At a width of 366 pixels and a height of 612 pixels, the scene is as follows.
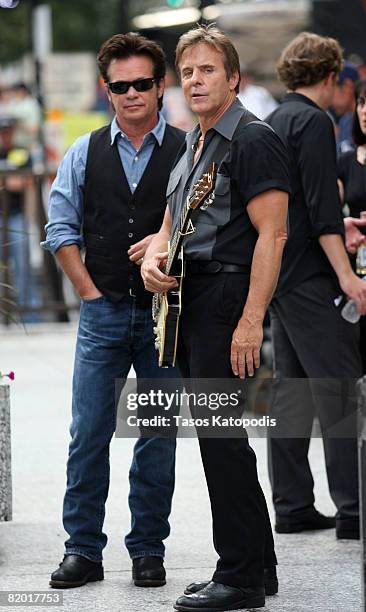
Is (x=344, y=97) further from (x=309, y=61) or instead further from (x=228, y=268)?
(x=228, y=268)

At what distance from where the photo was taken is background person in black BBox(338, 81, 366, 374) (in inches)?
239

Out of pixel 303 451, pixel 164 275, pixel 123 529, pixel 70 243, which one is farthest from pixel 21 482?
pixel 164 275

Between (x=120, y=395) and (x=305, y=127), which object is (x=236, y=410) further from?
(x=305, y=127)

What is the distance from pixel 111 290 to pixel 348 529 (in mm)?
1594

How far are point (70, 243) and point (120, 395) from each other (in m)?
0.64

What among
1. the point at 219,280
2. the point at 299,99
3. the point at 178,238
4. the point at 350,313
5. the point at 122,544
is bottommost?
the point at 122,544

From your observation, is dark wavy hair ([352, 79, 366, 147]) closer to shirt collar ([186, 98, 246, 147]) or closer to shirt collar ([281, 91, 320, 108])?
shirt collar ([281, 91, 320, 108])

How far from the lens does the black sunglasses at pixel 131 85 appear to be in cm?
522

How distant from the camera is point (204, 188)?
15.3 feet

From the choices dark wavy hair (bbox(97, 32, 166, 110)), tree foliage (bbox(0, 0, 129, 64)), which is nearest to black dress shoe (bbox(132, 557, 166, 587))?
dark wavy hair (bbox(97, 32, 166, 110))

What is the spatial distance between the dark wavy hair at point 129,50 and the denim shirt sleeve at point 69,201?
33 cm

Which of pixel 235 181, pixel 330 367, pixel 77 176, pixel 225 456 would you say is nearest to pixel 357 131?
pixel 330 367

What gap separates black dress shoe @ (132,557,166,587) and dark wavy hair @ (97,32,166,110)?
1914 mm

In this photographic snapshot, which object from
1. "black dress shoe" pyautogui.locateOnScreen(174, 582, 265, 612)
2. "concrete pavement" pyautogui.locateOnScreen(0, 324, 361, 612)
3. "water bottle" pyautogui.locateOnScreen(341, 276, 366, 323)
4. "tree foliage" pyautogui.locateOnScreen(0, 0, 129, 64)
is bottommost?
"concrete pavement" pyautogui.locateOnScreen(0, 324, 361, 612)
